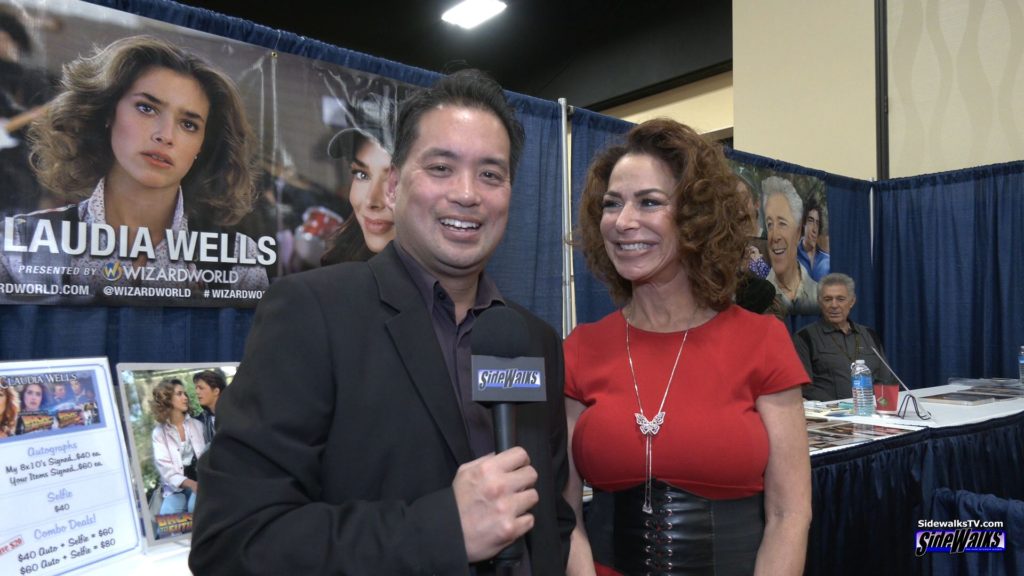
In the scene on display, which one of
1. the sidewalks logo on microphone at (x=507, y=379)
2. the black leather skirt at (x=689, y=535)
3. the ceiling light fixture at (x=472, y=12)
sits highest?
the ceiling light fixture at (x=472, y=12)

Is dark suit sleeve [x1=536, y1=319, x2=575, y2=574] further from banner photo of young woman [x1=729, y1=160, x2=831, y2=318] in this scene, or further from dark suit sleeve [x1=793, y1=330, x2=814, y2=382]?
banner photo of young woman [x1=729, y1=160, x2=831, y2=318]

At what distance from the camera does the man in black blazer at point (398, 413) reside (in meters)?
0.76

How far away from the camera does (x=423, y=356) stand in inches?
36.8

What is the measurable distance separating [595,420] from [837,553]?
1.53m

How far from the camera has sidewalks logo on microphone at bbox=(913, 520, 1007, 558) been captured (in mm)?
1749

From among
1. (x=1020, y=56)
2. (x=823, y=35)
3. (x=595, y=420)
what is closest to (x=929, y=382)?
(x=1020, y=56)

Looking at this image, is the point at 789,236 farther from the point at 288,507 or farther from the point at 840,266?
the point at 288,507

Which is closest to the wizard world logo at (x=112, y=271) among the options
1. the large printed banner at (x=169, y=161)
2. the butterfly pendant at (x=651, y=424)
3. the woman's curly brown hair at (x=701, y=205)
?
the large printed banner at (x=169, y=161)

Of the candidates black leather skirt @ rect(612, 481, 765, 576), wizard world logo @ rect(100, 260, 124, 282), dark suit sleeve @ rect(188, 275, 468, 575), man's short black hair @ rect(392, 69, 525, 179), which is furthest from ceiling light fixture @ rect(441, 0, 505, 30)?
dark suit sleeve @ rect(188, 275, 468, 575)

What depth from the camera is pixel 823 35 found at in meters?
6.16

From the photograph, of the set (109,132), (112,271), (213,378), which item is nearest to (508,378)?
(213,378)

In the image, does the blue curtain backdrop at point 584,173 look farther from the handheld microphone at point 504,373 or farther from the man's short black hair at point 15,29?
the handheld microphone at point 504,373

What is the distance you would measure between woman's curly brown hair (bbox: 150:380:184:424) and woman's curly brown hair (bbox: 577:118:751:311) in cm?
124

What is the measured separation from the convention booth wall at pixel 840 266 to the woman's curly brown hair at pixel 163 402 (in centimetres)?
70
